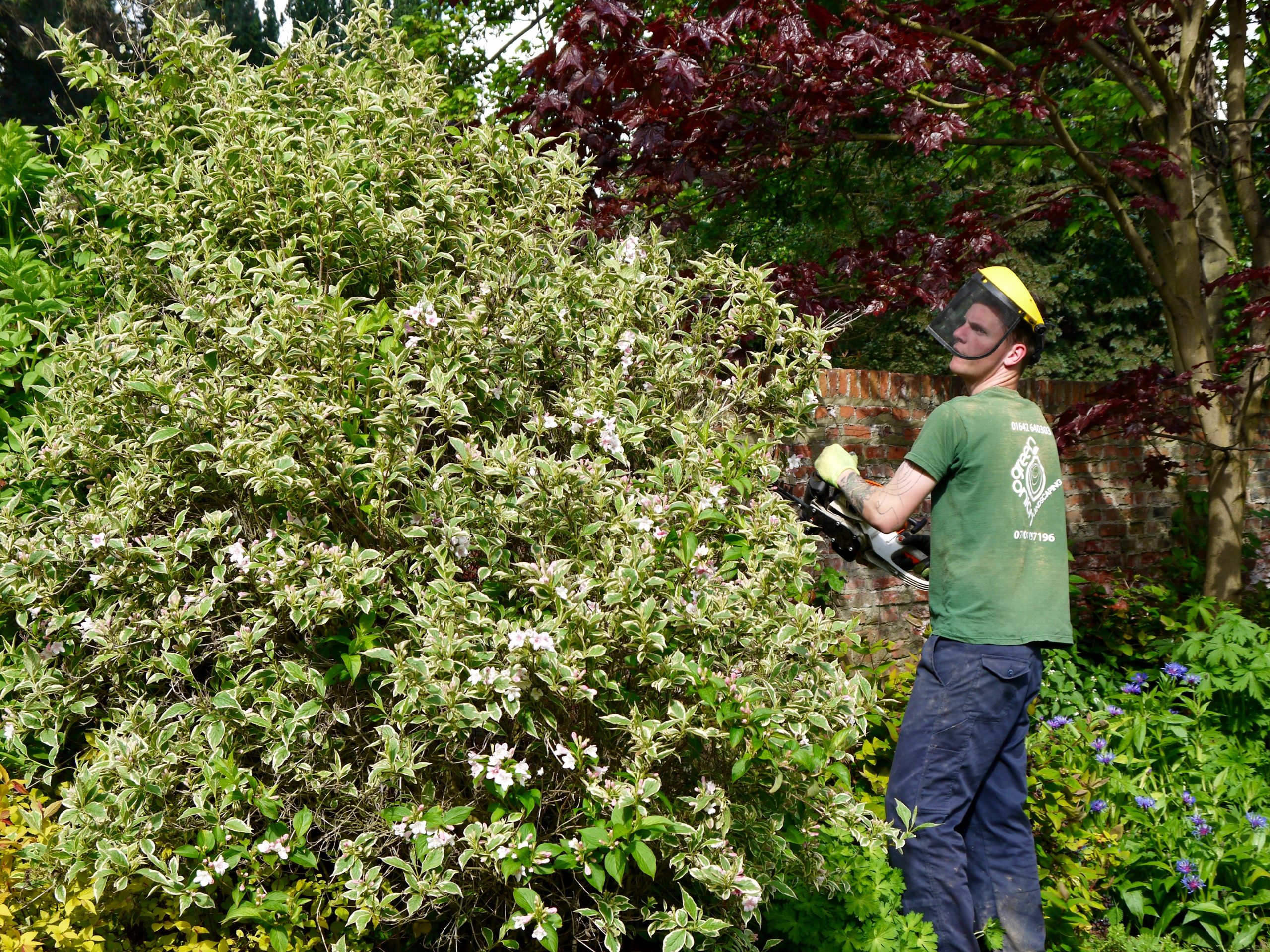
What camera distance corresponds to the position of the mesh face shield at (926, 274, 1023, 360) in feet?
10.6

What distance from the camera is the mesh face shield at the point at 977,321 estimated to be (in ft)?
10.6

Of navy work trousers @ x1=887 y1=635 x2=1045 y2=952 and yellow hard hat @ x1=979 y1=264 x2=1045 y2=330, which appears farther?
yellow hard hat @ x1=979 y1=264 x2=1045 y2=330

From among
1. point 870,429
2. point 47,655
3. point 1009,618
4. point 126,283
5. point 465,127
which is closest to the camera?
point 47,655

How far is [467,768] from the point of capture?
263 cm

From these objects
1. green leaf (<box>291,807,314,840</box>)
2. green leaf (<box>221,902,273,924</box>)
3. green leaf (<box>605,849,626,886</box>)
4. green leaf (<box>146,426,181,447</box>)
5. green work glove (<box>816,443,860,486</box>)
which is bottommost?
green leaf (<box>605,849,626,886</box>)

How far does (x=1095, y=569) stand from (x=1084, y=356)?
9621 mm

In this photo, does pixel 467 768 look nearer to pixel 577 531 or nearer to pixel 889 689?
pixel 577 531

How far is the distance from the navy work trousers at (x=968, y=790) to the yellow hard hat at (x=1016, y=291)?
1022mm

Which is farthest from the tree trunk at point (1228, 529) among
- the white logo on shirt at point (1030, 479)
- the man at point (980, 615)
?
the white logo on shirt at point (1030, 479)

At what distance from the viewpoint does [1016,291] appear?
323cm

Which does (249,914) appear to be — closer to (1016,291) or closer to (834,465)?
(834,465)

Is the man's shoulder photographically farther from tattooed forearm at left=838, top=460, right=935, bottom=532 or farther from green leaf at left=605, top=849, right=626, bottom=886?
green leaf at left=605, top=849, right=626, bottom=886

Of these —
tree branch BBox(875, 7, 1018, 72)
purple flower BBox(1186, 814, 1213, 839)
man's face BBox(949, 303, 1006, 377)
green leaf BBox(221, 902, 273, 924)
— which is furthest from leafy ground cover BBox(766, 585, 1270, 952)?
tree branch BBox(875, 7, 1018, 72)

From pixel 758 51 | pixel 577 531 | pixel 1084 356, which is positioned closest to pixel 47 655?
pixel 577 531
